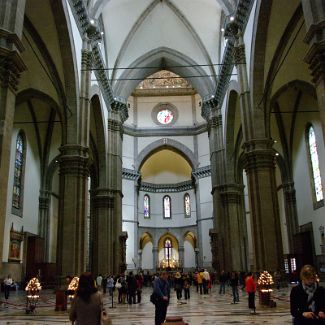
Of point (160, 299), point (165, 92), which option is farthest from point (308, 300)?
point (165, 92)

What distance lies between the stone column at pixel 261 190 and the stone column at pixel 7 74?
11.0 meters

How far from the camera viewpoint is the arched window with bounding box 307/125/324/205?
24305 mm

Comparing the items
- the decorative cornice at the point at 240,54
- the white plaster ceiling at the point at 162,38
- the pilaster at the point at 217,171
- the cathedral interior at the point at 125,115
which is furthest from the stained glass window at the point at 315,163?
the white plaster ceiling at the point at 162,38

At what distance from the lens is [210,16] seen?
2764 centimetres

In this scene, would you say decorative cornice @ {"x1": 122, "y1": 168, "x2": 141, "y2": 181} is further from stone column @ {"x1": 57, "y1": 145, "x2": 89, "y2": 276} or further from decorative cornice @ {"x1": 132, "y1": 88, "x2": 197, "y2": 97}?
stone column @ {"x1": 57, "y1": 145, "x2": 89, "y2": 276}

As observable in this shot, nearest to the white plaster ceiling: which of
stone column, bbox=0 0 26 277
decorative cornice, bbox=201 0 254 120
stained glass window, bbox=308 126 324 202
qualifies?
decorative cornice, bbox=201 0 254 120

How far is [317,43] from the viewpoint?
1003 centimetres

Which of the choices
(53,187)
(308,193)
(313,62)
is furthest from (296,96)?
(53,187)

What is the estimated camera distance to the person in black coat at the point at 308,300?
4.04 m

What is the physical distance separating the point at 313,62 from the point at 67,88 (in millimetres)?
11857

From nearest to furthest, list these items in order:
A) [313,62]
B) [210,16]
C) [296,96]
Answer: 1. [313,62]
2. [296,96]
3. [210,16]

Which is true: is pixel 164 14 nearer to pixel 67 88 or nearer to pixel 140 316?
pixel 67 88

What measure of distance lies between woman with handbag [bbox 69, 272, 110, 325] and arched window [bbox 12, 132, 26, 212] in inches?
846

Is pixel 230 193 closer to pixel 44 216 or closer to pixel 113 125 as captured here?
pixel 113 125
